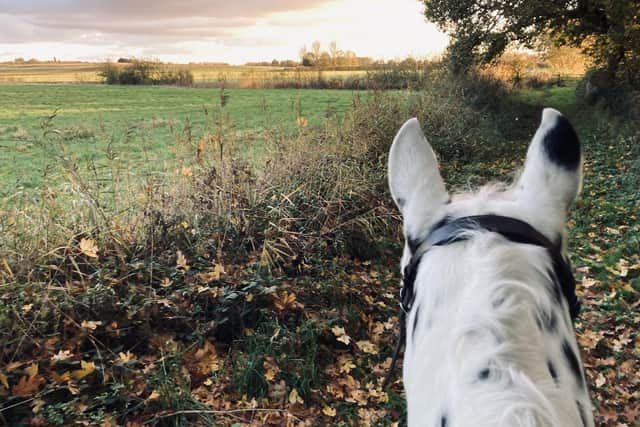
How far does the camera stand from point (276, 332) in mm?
3424

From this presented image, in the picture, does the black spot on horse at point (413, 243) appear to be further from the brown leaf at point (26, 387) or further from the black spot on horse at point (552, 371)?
the brown leaf at point (26, 387)

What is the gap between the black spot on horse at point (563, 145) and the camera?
1058 mm

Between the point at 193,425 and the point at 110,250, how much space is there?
1.79 metres

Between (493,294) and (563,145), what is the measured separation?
1.73 ft

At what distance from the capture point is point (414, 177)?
44.4 inches

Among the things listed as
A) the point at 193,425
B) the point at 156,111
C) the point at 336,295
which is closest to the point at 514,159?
the point at 336,295

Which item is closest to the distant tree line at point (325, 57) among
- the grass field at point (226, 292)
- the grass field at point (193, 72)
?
the grass field at point (193, 72)

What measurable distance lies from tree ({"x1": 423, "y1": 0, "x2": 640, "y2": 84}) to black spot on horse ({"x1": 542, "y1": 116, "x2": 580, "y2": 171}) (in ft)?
40.7

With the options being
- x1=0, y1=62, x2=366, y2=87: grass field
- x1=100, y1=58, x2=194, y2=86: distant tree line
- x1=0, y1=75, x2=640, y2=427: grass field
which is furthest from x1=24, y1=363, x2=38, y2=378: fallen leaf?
x1=100, y1=58, x2=194, y2=86: distant tree line

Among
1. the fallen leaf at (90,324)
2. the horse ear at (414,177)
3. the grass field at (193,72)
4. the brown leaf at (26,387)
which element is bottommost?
the brown leaf at (26,387)

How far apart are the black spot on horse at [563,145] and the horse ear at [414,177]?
0.28m

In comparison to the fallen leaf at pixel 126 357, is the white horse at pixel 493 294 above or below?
above

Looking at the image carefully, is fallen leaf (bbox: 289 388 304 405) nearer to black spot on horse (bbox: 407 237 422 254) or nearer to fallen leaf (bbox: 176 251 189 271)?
fallen leaf (bbox: 176 251 189 271)

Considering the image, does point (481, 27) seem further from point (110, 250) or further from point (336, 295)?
point (110, 250)
